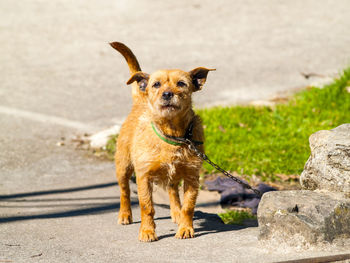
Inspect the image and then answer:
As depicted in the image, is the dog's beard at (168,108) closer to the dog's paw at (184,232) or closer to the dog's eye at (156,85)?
the dog's eye at (156,85)

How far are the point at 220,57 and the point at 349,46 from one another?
2.99m

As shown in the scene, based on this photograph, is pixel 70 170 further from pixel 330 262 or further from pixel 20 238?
pixel 330 262

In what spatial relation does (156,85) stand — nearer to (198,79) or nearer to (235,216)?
(198,79)

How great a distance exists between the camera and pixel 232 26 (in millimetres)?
12891

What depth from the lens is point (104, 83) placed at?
10.4m

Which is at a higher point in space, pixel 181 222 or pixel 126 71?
pixel 126 71

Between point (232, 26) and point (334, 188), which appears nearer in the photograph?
point (334, 188)

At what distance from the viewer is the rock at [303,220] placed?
408 centimetres

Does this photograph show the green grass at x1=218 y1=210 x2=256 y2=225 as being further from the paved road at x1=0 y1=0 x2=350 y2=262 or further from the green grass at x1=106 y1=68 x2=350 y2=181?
the green grass at x1=106 y1=68 x2=350 y2=181

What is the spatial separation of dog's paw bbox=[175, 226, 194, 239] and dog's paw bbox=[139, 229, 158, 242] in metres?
0.20

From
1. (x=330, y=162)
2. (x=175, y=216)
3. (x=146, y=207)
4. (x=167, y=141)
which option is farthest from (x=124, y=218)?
(x=330, y=162)

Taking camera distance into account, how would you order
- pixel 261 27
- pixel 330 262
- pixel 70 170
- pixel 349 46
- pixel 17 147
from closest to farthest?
pixel 330 262
pixel 70 170
pixel 17 147
pixel 349 46
pixel 261 27

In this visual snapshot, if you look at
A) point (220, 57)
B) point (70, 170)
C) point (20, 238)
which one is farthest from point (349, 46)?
point (20, 238)

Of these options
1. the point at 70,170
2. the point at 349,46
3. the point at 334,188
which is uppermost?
the point at 349,46
